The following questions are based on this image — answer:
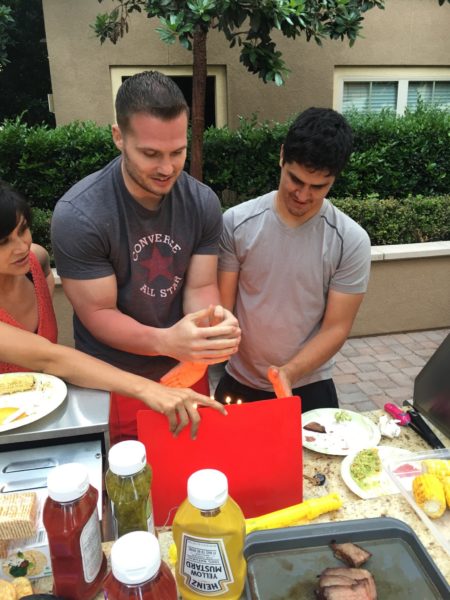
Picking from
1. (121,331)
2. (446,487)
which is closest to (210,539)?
(446,487)

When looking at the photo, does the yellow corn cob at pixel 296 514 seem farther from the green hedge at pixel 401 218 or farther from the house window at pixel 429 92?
the house window at pixel 429 92

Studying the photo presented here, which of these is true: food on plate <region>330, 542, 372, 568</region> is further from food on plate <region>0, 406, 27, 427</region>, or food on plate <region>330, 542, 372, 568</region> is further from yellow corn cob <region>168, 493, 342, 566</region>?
food on plate <region>0, 406, 27, 427</region>

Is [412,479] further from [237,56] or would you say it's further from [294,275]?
[237,56]

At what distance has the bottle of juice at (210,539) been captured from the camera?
891 millimetres

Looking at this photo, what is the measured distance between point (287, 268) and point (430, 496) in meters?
1.12

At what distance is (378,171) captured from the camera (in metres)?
6.00

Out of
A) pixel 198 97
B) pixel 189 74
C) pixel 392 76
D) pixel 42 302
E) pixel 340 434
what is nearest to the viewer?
pixel 340 434

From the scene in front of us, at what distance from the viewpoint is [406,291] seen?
547 centimetres

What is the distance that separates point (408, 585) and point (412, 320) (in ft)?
16.1

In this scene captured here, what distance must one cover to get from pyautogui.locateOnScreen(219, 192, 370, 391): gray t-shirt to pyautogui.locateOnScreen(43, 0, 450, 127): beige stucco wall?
4989 millimetres

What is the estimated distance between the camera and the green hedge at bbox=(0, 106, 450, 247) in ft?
16.7

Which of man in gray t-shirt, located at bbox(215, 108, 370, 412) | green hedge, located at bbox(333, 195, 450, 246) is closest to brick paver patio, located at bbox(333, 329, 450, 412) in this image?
green hedge, located at bbox(333, 195, 450, 246)

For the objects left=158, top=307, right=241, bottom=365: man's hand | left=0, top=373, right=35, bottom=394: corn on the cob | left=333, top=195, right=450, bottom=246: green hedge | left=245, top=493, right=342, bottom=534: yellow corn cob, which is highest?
left=158, top=307, right=241, bottom=365: man's hand

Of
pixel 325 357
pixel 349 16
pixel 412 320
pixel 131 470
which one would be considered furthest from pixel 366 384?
pixel 131 470
